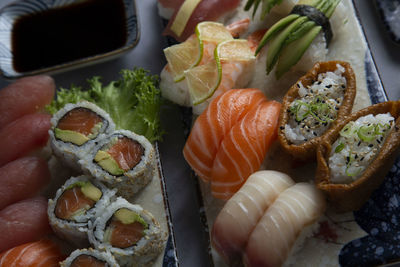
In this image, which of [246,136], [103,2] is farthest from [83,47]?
[246,136]

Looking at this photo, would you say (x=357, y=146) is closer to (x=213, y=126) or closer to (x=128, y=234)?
(x=213, y=126)

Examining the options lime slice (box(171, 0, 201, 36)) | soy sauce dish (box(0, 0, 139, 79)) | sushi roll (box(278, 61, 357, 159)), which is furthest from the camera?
soy sauce dish (box(0, 0, 139, 79))

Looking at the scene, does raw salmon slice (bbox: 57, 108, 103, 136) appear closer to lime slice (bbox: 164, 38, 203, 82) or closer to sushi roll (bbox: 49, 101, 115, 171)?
sushi roll (bbox: 49, 101, 115, 171)

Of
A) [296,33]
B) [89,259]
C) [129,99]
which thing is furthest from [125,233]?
[296,33]

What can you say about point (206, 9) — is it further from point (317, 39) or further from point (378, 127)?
point (378, 127)

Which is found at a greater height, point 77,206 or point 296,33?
point 296,33

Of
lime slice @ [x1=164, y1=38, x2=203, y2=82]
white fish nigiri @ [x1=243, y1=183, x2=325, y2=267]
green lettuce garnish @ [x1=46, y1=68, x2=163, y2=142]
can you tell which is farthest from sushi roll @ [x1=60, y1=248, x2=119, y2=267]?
lime slice @ [x1=164, y1=38, x2=203, y2=82]

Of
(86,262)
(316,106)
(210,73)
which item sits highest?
(210,73)
